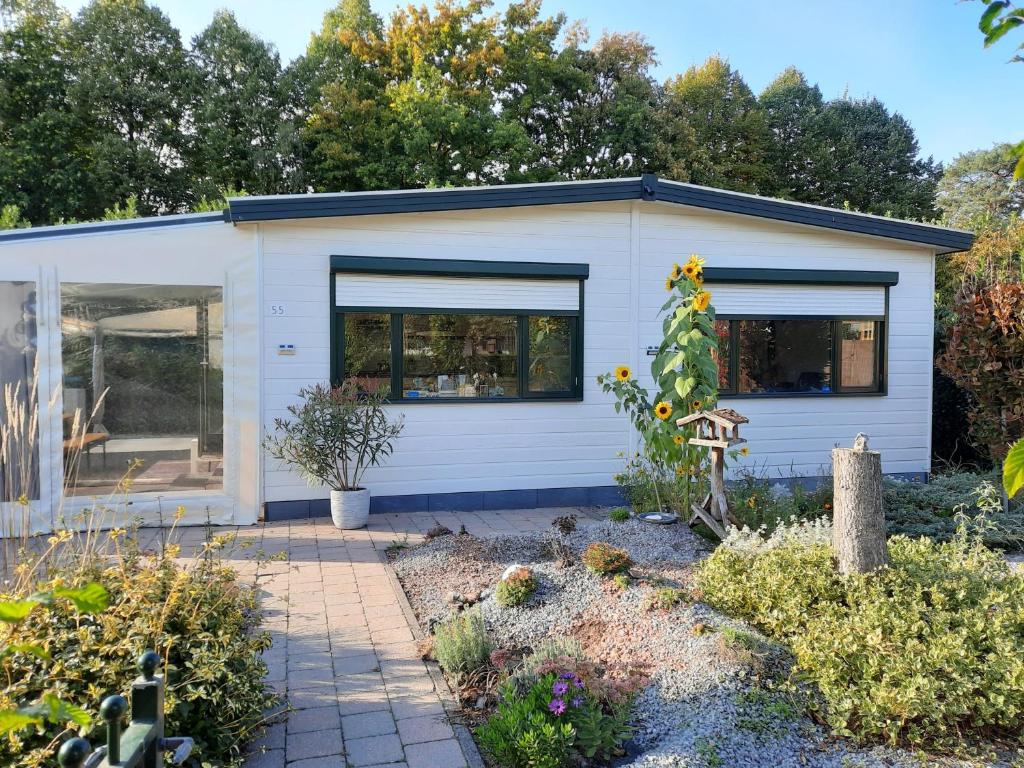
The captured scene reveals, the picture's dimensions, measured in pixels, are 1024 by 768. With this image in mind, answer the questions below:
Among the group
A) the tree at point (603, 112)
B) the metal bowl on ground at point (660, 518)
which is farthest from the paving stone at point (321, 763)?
the tree at point (603, 112)

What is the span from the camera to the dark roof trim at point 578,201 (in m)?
6.31

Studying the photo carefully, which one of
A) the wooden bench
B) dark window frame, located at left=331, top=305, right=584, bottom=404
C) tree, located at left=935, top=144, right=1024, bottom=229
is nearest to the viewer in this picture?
the wooden bench

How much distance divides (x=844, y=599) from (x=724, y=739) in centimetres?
107

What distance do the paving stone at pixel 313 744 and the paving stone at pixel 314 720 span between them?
3 cm

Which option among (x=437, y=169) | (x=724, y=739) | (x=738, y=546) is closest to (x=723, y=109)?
(x=437, y=169)

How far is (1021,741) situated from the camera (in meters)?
2.63

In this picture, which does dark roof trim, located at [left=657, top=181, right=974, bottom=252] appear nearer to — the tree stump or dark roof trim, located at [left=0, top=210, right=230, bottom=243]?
dark roof trim, located at [left=0, top=210, right=230, bottom=243]

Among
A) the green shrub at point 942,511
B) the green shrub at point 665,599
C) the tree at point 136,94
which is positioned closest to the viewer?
the green shrub at point 665,599

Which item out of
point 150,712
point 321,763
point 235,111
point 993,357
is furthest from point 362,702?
point 235,111

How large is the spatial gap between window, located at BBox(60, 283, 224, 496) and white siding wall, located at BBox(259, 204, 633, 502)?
546mm

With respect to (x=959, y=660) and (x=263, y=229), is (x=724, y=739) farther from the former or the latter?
(x=263, y=229)

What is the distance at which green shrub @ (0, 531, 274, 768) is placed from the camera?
2.18 meters

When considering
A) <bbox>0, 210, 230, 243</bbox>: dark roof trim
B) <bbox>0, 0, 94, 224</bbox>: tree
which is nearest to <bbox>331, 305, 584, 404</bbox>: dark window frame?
<bbox>0, 210, 230, 243</bbox>: dark roof trim

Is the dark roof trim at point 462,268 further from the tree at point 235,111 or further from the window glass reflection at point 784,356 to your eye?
the tree at point 235,111
